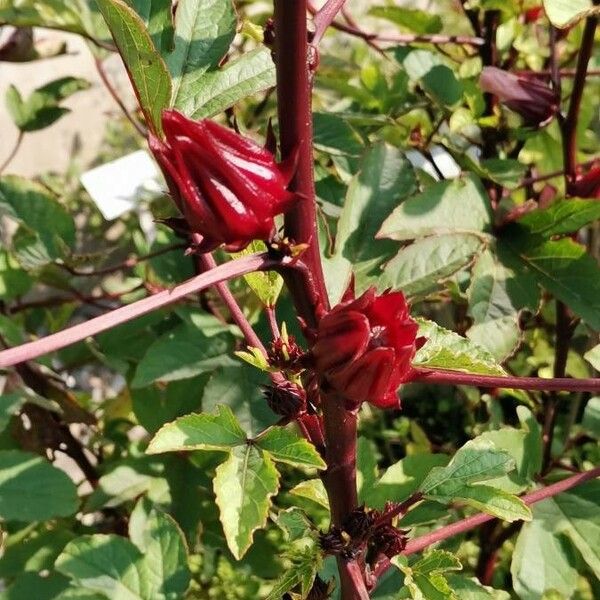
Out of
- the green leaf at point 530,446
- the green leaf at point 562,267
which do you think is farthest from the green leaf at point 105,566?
the green leaf at point 562,267

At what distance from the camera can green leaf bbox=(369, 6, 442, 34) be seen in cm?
125

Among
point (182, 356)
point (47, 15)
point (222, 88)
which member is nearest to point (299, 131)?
point (222, 88)

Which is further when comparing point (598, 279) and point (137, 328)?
point (137, 328)

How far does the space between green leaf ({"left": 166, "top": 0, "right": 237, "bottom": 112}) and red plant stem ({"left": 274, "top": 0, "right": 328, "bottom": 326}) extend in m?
0.17

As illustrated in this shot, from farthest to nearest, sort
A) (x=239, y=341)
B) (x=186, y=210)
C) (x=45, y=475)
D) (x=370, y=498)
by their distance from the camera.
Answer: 1. (x=239, y=341)
2. (x=45, y=475)
3. (x=370, y=498)
4. (x=186, y=210)

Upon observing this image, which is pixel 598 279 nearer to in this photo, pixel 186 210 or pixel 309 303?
pixel 309 303

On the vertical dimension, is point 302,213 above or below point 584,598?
above

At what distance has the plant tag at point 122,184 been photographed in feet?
3.90

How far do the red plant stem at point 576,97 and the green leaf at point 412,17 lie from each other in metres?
0.36

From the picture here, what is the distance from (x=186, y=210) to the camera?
1.56 ft

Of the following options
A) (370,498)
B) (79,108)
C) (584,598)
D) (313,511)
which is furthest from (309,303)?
(79,108)

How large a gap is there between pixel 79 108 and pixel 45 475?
5.61ft

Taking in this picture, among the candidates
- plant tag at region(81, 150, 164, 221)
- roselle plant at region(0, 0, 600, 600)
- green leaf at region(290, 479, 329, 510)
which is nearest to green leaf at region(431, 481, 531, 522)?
roselle plant at region(0, 0, 600, 600)

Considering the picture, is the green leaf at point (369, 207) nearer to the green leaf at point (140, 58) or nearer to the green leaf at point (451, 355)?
the green leaf at point (451, 355)
